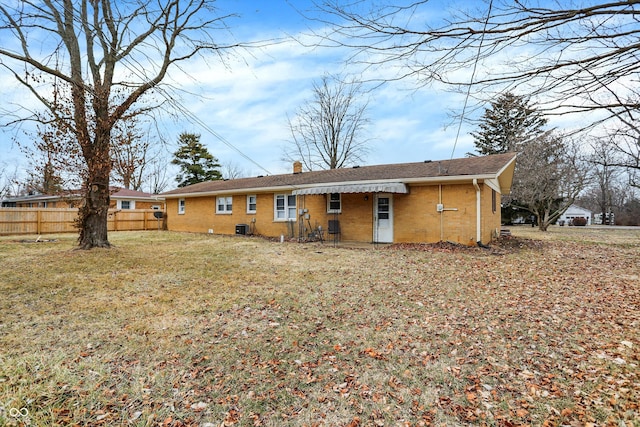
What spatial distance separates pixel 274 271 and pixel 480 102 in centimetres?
644

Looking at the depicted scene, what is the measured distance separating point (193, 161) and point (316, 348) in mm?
36904

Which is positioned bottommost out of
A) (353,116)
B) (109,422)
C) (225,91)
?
(109,422)

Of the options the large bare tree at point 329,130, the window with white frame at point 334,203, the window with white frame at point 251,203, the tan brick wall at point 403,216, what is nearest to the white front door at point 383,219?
the tan brick wall at point 403,216

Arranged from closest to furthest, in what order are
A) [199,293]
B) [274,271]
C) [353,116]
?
[199,293] < [274,271] < [353,116]

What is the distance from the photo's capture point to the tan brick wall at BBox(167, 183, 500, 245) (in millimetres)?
12133

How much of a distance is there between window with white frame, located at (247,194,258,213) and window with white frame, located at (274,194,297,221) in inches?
63.4

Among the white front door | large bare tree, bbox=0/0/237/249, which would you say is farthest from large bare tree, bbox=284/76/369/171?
large bare tree, bbox=0/0/237/249

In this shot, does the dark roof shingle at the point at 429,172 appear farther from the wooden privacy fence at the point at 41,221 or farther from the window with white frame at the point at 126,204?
the window with white frame at the point at 126,204

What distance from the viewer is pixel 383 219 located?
45.3 ft

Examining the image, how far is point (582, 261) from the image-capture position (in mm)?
9688

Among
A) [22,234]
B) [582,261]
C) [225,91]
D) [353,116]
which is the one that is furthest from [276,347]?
[353,116]

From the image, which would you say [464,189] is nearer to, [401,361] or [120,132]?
[401,361]

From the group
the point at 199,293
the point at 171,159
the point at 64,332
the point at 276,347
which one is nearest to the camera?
the point at 276,347

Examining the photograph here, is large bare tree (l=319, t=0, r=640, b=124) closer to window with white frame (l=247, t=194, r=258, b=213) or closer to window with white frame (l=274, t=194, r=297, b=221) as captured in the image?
window with white frame (l=274, t=194, r=297, b=221)
